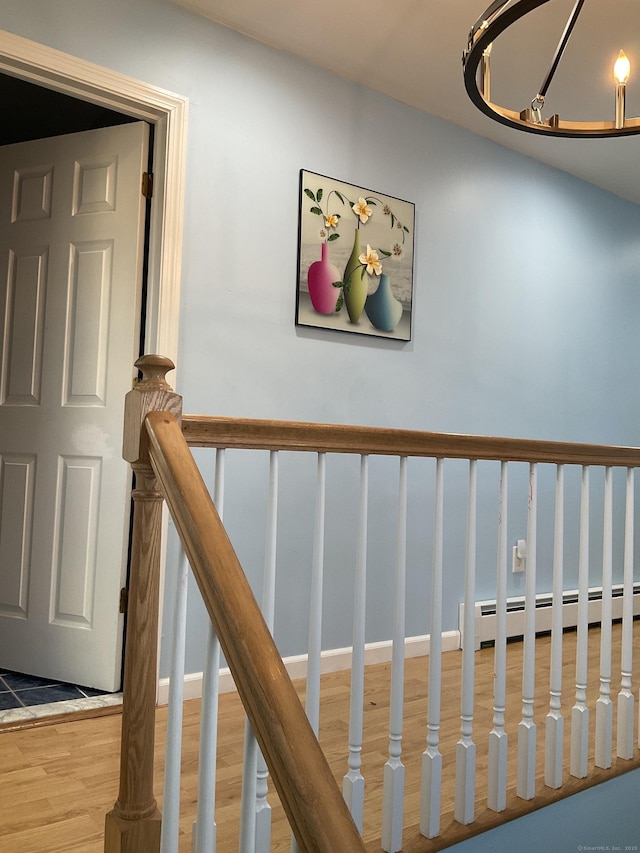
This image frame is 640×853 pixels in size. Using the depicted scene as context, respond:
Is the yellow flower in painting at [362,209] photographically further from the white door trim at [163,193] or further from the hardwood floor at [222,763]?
the hardwood floor at [222,763]

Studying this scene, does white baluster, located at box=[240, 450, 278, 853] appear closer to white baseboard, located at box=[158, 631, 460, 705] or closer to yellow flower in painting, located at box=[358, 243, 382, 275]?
white baseboard, located at box=[158, 631, 460, 705]

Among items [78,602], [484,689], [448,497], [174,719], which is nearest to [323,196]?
[448,497]

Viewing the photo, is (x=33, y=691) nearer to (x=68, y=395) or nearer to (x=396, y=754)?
(x=68, y=395)

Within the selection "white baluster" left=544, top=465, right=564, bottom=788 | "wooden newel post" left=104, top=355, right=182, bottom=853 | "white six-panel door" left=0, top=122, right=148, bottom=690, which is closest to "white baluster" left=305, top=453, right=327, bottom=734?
"wooden newel post" left=104, top=355, right=182, bottom=853

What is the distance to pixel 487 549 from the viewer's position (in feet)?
12.3

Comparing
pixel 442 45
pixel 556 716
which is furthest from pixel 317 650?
pixel 442 45

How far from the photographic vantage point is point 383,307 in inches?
130

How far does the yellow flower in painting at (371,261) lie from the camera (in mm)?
3230

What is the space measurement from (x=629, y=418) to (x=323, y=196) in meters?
2.47

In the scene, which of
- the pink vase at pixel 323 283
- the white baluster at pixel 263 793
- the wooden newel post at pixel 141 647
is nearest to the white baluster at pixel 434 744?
the white baluster at pixel 263 793

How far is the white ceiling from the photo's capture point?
2668mm

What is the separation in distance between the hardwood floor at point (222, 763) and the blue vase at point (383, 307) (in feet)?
4.90

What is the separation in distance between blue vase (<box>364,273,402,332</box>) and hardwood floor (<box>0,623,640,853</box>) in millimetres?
1493

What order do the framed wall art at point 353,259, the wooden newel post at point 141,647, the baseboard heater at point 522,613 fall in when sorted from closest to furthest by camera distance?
Answer: the wooden newel post at point 141,647 → the framed wall art at point 353,259 → the baseboard heater at point 522,613
